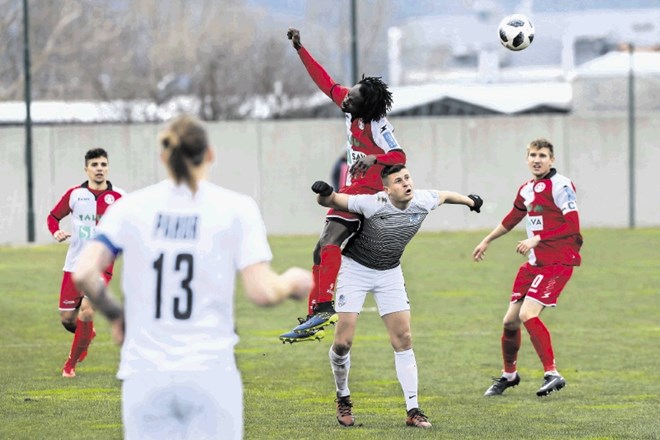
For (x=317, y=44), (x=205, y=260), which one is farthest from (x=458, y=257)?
(x=317, y=44)

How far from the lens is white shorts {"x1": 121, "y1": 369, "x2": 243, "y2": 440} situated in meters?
5.58

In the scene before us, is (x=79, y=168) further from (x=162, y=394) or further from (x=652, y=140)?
(x=162, y=394)

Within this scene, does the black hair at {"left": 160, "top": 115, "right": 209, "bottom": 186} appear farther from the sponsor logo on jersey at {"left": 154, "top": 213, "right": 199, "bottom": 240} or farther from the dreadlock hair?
the dreadlock hair

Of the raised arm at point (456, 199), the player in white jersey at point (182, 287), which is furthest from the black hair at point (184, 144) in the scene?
the raised arm at point (456, 199)

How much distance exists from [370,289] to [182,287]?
472cm

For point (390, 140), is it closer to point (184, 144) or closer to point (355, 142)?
point (355, 142)

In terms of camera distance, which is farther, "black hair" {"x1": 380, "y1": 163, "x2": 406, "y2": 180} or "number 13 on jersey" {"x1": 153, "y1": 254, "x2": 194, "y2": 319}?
"black hair" {"x1": 380, "y1": 163, "x2": 406, "y2": 180}

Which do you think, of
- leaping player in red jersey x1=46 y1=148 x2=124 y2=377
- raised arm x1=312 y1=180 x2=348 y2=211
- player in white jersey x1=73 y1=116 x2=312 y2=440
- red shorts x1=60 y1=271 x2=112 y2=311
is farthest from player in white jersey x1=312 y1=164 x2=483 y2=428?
player in white jersey x1=73 y1=116 x2=312 y2=440

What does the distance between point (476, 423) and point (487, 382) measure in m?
2.32

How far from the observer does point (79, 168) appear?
35.5 metres

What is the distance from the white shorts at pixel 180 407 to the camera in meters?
5.58

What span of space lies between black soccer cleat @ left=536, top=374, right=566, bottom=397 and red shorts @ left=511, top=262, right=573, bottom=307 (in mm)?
594

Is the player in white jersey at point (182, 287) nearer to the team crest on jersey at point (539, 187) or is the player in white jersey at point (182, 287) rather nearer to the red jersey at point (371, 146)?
the red jersey at point (371, 146)

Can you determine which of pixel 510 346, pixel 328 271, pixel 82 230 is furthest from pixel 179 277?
pixel 82 230
